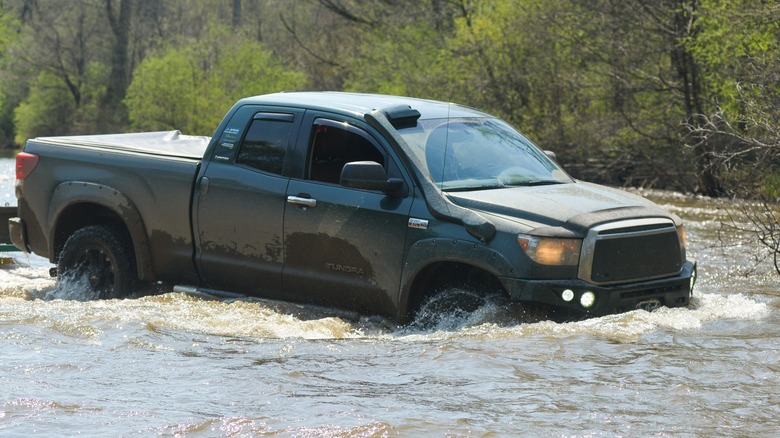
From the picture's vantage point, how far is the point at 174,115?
45281 millimetres

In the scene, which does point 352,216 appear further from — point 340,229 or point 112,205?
point 112,205

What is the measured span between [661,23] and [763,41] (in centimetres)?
638

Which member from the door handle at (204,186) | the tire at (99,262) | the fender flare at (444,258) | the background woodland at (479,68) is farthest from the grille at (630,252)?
the tire at (99,262)

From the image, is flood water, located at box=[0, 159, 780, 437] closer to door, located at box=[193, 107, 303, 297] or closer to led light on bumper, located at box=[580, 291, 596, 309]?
led light on bumper, located at box=[580, 291, 596, 309]

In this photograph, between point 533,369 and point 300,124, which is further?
point 300,124

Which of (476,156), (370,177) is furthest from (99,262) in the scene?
(476,156)

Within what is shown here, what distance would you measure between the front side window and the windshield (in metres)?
0.35

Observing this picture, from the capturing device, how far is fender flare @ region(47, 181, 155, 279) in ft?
29.9

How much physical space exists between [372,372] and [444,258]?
1.07 meters

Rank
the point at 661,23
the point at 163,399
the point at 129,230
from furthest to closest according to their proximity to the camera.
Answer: the point at 661,23
the point at 129,230
the point at 163,399

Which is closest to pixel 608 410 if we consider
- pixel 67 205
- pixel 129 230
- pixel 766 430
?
pixel 766 430

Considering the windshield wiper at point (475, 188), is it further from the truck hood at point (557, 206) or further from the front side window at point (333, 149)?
the front side window at point (333, 149)

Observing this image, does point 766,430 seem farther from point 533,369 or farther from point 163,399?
point 163,399

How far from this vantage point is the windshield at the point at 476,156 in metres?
7.91
